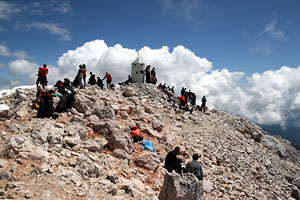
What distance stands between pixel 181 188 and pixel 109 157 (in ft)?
11.6

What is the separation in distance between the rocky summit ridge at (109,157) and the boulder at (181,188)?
64 centimetres

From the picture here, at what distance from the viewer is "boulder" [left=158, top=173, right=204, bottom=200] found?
7.27 metres

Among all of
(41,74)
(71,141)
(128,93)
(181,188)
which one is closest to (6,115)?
(71,141)

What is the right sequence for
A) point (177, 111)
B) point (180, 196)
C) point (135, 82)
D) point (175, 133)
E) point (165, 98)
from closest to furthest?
point (180, 196), point (175, 133), point (177, 111), point (165, 98), point (135, 82)

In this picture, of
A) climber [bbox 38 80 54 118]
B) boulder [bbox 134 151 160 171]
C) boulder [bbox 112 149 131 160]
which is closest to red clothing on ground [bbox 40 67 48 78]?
climber [bbox 38 80 54 118]

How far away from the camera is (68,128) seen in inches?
392

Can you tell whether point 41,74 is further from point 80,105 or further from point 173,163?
point 173,163

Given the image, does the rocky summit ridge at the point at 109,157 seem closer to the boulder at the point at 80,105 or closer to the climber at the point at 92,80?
the boulder at the point at 80,105

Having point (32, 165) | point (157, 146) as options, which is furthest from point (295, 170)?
point (32, 165)

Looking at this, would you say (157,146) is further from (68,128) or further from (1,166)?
(1,166)

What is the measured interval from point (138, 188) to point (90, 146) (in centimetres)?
283

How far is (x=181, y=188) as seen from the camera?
732 centimetres

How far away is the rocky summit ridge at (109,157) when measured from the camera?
6.38 m

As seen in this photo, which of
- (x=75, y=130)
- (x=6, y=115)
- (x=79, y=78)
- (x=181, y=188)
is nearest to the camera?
(x=181, y=188)
